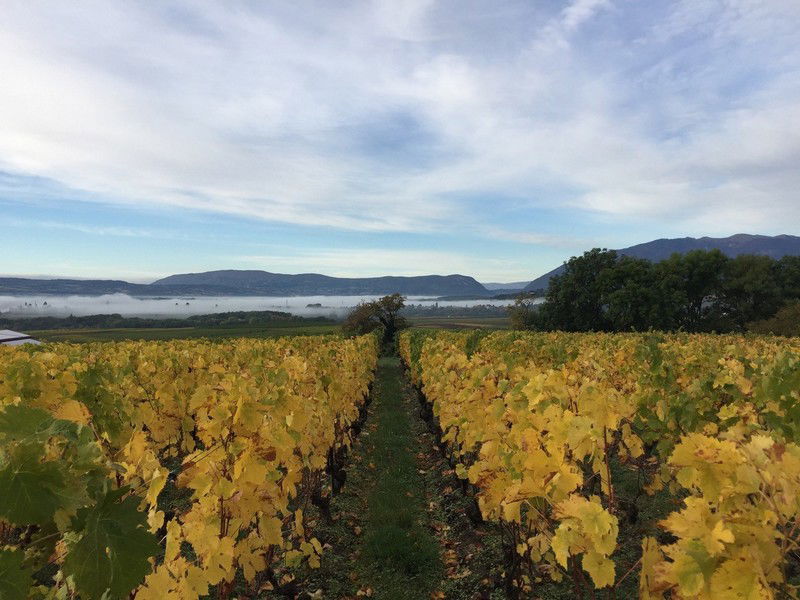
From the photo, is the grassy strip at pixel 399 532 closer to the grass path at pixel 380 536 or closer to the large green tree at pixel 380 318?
the grass path at pixel 380 536

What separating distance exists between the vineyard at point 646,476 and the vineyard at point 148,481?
5.82ft

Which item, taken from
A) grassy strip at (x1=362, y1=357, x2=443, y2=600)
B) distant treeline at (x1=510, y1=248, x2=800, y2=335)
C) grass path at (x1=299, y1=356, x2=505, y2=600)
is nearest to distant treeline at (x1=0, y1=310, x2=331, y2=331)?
distant treeline at (x1=510, y1=248, x2=800, y2=335)

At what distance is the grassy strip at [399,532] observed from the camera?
207 inches

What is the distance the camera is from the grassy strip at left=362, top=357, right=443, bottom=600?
17.3 ft

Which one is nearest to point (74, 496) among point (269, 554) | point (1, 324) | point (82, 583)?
point (82, 583)

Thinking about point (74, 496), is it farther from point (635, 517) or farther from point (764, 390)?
point (635, 517)

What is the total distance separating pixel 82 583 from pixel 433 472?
27.0ft

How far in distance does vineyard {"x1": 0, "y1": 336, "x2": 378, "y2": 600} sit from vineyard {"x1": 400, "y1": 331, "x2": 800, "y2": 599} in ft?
5.82

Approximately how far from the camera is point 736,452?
167 cm

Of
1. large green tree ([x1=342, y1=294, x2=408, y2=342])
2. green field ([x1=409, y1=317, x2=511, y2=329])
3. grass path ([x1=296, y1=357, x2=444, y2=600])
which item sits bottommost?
green field ([x1=409, y1=317, x2=511, y2=329])

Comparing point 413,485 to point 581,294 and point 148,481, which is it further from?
point 581,294

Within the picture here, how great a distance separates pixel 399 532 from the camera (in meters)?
6.13

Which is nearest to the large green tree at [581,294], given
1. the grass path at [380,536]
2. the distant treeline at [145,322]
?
the grass path at [380,536]

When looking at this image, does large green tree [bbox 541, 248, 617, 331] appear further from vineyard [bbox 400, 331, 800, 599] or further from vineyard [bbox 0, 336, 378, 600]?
vineyard [bbox 0, 336, 378, 600]
